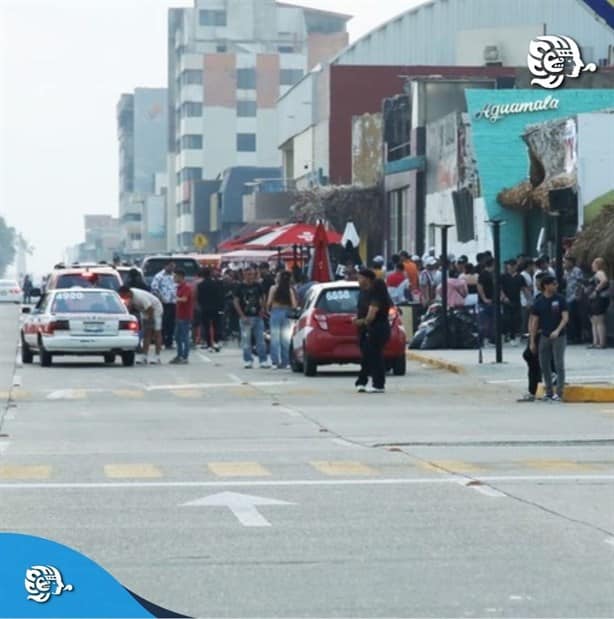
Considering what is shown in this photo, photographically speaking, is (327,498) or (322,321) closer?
(327,498)

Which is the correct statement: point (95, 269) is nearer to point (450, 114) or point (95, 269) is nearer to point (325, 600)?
point (450, 114)

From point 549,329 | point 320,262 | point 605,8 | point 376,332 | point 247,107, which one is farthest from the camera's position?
point 247,107

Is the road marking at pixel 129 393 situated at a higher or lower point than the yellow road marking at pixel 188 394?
lower

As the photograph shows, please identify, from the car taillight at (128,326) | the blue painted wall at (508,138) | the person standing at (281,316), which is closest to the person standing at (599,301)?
the person standing at (281,316)

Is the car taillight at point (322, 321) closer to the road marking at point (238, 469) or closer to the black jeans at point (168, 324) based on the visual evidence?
the black jeans at point (168, 324)

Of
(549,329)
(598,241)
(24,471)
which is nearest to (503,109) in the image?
(598,241)

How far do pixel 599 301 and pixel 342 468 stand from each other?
19.3 meters

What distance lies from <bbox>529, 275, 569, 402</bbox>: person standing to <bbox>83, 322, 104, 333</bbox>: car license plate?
11.8m

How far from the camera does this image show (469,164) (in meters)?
54.8

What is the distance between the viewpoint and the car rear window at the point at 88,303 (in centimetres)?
3634

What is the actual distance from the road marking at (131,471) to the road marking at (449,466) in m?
2.19

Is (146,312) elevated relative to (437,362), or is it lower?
elevated

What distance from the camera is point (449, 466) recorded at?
17.3m

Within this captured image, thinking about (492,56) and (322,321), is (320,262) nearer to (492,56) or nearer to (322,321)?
(322,321)
